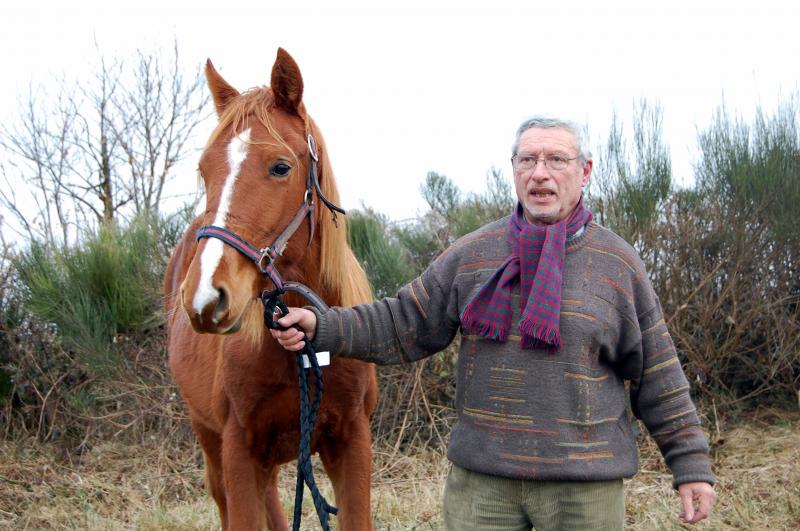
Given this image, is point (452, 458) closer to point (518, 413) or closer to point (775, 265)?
point (518, 413)

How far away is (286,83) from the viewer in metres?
2.19

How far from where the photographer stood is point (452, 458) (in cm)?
190

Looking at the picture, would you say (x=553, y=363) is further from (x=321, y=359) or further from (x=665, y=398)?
(x=321, y=359)

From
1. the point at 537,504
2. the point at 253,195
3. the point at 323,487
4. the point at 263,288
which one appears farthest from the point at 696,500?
the point at 323,487

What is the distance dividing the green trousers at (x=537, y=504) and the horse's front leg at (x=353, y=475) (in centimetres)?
65

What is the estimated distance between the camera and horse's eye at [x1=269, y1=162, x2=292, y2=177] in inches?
78.4

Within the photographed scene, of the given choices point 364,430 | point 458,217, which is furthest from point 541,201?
point 458,217

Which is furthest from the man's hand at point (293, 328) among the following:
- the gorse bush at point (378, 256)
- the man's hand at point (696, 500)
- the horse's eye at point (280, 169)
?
the gorse bush at point (378, 256)

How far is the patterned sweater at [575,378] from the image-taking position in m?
1.75

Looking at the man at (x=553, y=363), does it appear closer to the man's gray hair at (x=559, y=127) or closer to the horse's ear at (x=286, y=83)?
the man's gray hair at (x=559, y=127)

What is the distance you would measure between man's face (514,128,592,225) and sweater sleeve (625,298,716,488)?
37 centimetres

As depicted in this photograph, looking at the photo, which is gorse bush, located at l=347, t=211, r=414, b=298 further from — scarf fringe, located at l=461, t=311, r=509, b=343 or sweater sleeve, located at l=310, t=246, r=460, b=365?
scarf fringe, located at l=461, t=311, r=509, b=343

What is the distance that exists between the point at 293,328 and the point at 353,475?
829mm

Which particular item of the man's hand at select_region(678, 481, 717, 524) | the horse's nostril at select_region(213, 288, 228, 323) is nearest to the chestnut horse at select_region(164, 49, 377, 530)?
the horse's nostril at select_region(213, 288, 228, 323)
